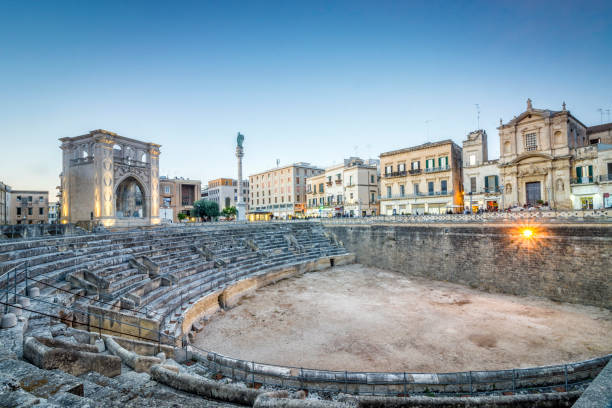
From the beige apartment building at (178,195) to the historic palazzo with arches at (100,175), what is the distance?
2577 cm

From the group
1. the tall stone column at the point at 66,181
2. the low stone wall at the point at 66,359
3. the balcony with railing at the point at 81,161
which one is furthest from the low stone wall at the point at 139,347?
the tall stone column at the point at 66,181

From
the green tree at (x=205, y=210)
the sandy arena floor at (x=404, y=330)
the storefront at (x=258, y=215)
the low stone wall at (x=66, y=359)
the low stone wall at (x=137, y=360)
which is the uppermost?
the green tree at (x=205, y=210)

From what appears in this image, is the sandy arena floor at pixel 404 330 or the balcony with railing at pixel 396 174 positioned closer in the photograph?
the sandy arena floor at pixel 404 330

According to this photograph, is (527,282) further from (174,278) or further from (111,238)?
(111,238)

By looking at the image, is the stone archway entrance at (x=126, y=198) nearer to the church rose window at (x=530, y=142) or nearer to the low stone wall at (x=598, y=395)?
the low stone wall at (x=598, y=395)

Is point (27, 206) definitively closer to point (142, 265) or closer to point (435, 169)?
point (142, 265)

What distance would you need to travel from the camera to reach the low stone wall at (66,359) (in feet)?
15.3

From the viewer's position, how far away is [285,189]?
6262 centimetres

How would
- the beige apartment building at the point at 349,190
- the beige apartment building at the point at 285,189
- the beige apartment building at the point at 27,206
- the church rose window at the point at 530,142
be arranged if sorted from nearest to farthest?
1. the church rose window at the point at 530,142
2. the beige apartment building at the point at 349,190
3. the beige apartment building at the point at 27,206
4. the beige apartment building at the point at 285,189

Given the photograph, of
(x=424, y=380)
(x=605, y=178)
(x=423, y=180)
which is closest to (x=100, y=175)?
(x=424, y=380)

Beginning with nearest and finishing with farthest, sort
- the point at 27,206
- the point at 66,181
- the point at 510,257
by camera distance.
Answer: the point at 510,257
the point at 66,181
the point at 27,206

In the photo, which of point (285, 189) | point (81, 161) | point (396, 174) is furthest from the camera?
point (285, 189)

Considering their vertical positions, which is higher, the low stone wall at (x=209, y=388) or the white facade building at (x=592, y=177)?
the white facade building at (x=592, y=177)

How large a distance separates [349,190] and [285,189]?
1718cm
